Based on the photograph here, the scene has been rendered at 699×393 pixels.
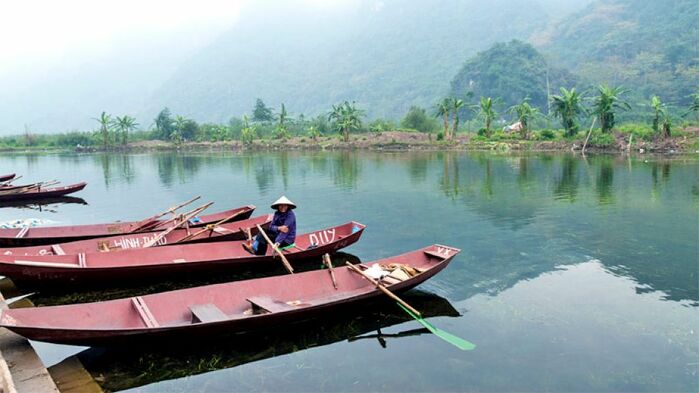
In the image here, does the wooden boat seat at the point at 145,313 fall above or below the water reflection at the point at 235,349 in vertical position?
above

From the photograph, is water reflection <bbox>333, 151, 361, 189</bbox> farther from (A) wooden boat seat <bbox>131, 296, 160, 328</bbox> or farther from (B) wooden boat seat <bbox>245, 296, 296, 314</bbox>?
(A) wooden boat seat <bbox>131, 296, 160, 328</bbox>

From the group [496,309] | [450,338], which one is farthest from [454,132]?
[450,338]

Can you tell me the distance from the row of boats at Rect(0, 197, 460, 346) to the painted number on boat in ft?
0.09

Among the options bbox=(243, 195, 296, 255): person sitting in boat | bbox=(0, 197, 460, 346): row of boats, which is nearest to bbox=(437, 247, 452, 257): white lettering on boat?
bbox=(0, 197, 460, 346): row of boats

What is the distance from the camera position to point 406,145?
58062mm

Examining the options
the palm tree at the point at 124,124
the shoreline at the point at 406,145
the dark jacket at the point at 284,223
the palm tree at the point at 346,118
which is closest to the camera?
the dark jacket at the point at 284,223

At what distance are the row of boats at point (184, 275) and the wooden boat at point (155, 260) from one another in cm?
2

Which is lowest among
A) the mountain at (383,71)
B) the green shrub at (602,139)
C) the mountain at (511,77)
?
the green shrub at (602,139)

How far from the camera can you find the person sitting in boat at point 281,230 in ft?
35.8

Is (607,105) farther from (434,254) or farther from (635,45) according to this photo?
(635,45)

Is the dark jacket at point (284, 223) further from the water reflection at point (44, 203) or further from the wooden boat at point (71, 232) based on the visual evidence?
the water reflection at point (44, 203)

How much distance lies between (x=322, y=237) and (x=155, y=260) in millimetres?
4062

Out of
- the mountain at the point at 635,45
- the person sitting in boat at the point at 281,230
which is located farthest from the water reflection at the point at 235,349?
the mountain at the point at 635,45

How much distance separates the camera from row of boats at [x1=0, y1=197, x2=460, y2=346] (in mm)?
6902
